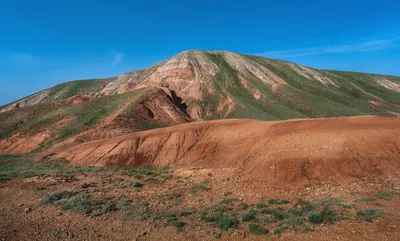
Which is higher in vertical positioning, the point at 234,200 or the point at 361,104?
the point at 361,104

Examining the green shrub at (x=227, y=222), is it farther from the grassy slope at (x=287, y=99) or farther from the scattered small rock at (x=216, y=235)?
the grassy slope at (x=287, y=99)

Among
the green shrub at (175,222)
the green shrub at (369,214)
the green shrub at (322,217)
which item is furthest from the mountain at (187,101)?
the green shrub at (369,214)

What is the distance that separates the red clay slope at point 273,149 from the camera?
15.9 meters

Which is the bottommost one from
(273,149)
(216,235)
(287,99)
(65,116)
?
(216,235)

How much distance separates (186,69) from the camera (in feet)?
242

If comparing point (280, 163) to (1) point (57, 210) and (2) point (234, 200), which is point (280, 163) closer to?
(2) point (234, 200)

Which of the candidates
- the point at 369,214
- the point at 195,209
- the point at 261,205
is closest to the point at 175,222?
the point at 195,209

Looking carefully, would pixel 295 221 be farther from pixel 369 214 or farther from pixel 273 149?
pixel 273 149

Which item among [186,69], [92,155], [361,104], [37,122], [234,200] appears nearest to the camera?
[234,200]

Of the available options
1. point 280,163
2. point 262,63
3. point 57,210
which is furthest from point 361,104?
point 57,210

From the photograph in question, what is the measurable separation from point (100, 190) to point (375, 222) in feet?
48.2

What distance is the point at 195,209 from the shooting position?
12461 mm

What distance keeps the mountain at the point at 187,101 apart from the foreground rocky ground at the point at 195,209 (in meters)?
21.4

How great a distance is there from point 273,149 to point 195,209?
9.18m
